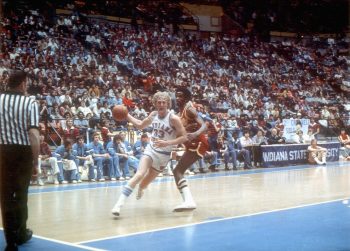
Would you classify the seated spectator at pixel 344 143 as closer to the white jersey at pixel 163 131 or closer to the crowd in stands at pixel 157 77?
the crowd in stands at pixel 157 77

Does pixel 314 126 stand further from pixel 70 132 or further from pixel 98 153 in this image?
pixel 70 132

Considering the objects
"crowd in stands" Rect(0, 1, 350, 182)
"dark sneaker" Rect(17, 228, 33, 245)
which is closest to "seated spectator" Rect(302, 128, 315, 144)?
"crowd in stands" Rect(0, 1, 350, 182)

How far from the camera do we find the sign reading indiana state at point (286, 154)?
39.9 feet

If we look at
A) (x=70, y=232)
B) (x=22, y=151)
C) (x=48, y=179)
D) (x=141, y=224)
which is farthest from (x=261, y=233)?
(x=48, y=179)

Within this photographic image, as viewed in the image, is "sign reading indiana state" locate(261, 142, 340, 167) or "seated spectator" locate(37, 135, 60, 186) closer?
"seated spectator" locate(37, 135, 60, 186)

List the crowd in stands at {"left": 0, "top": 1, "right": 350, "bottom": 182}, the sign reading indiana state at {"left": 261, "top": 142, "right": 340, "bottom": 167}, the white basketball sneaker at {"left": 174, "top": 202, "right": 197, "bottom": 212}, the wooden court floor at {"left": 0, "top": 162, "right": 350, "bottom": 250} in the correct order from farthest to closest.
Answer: the sign reading indiana state at {"left": 261, "top": 142, "right": 340, "bottom": 167}, the crowd in stands at {"left": 0, "top": 1, "right": 350, "bottom": 182}, the white basketball sneaker at {"left": 174, "top": 202, "right": 197, "bottom": 212}, the wooden court floor at {"left": 0, "top": 162, "right": 350, "bottom": 250}

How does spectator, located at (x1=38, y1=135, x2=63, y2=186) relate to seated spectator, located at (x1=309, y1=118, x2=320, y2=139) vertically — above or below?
below

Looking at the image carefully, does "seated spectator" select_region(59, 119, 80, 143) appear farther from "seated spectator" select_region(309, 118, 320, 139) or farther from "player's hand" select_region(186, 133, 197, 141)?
"seated spectator" select_region(309, 118, 320, 139)

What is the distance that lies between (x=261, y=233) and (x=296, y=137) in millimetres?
8839

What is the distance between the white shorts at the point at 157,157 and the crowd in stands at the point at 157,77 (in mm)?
3414

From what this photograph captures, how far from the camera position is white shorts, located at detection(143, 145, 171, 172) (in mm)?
5133

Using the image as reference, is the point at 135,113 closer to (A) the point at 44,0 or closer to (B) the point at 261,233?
(A) the point at 44,0

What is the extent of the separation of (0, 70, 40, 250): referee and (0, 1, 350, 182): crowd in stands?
480 centimetres

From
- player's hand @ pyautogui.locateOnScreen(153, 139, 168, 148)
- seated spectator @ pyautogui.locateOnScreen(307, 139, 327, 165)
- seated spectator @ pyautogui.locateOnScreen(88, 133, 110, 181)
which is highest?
player's hand @ pyautogui.locateOnScreen(153, 139, 168, 148)
